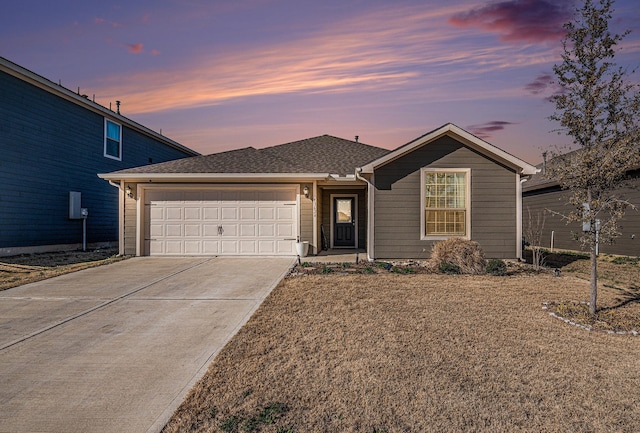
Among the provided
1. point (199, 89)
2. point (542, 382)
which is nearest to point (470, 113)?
point (199, 89)

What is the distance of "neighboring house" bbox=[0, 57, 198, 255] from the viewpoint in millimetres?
12453

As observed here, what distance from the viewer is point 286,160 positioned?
13.8 meters

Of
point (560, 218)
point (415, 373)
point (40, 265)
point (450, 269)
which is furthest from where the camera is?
point (560, 218)

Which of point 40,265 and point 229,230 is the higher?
point 229,230

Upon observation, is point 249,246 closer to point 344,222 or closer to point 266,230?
point 266,230

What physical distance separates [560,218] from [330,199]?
10.6 metres

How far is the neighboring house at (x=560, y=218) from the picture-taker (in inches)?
508

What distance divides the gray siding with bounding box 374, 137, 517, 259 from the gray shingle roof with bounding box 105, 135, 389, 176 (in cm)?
264

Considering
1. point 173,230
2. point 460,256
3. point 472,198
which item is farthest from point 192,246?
point 472,198

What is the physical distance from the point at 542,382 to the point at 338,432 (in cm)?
217

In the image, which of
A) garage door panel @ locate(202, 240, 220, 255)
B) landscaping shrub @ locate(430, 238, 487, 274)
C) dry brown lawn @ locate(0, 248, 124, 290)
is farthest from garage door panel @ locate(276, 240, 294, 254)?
dry brown lawn @ locate(0, 248, 124, 290)

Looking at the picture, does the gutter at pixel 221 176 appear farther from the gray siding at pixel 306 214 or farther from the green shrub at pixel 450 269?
the green shrub at pixel 450 269

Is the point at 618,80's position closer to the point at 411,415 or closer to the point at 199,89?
the point at 411,415

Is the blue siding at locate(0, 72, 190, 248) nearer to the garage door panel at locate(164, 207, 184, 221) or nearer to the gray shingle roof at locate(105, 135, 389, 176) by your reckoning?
the gray shingle roof at locate(105, 135, 389, 176)
